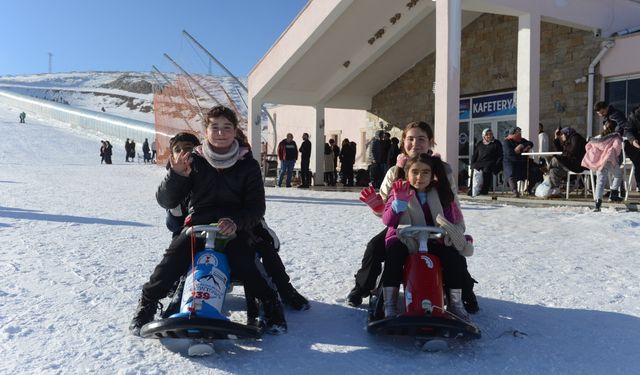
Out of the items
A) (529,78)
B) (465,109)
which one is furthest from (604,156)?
Result: (465,109)

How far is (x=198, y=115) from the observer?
1983 cm

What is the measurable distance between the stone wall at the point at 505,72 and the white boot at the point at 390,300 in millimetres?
10332

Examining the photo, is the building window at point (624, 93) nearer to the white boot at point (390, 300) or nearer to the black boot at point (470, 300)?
the black boot at point (470, 300)

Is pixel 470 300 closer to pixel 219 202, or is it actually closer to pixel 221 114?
pixel 219 202

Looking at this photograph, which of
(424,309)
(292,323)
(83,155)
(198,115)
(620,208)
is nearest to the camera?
(424,309)

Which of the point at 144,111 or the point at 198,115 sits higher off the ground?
the point at 144,111

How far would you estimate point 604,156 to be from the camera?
7500 mm

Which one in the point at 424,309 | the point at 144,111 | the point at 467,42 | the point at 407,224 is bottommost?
the point at 424,309

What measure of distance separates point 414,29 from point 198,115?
919cm

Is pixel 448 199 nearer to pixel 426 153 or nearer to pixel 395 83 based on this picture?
pixel 426 153

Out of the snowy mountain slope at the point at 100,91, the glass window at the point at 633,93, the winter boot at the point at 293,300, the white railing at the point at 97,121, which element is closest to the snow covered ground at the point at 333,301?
the winter boot at the point at 293,300


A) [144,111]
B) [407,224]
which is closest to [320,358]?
[407,224]

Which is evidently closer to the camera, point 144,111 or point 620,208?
point 620,208

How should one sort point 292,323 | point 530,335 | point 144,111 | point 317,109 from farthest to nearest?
point 144,111, point 317,109, point 292,323, point 530,335
